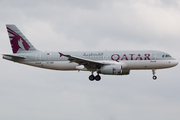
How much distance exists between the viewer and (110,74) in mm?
50750

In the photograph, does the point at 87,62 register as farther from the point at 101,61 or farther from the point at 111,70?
the point at 111,70

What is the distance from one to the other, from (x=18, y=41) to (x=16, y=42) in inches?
14.8

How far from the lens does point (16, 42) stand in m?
58.1

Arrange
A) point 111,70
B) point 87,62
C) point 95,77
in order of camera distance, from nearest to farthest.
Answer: point 111,70, point 87,62, point 95,77

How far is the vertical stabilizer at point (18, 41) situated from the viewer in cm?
5766

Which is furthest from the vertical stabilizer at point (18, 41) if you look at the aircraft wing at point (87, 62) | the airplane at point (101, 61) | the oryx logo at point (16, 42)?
the aircraft wing at point (87, 62)

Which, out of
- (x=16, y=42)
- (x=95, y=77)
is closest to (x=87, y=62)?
(x=95, y=77)

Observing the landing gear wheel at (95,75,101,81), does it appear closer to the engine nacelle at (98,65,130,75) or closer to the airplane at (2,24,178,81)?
the airplane at (2,24,178,81)

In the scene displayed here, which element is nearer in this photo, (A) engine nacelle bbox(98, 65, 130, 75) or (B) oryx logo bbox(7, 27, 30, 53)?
(A) engine nacelle bbox(98, 65, 130, 75)

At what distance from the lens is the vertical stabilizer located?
57656 millimetres

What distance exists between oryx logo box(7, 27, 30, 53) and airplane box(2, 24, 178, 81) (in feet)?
3.89

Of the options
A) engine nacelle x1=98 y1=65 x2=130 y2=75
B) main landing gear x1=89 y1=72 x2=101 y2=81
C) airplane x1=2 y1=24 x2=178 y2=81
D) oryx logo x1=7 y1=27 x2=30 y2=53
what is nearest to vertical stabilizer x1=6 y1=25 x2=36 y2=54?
oryx logo x1=7 y1=27 x2=30 y2=53

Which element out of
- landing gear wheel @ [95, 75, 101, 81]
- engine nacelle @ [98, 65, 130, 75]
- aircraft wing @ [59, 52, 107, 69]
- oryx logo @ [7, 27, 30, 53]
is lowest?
landing gear wheel @ [95, 75, 101, 81]

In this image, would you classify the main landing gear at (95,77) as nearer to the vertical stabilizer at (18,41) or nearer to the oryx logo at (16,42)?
the vertical stabilizer at (18,41)
